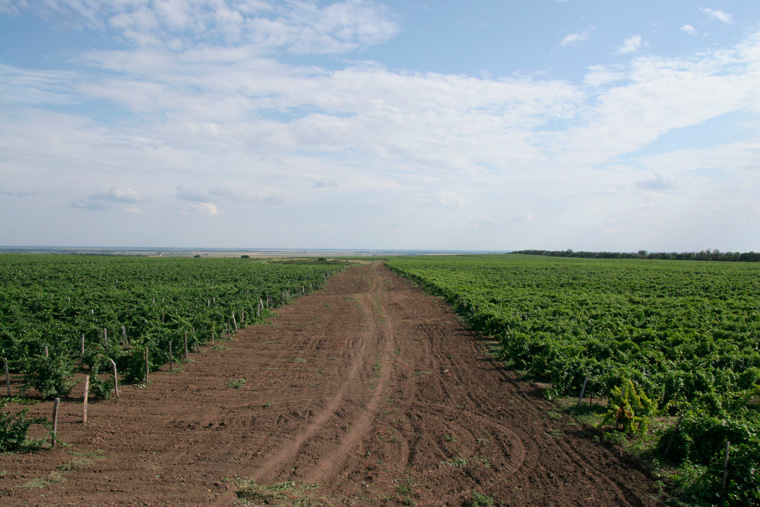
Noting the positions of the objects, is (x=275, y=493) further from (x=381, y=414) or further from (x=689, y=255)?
(x=689, y=255)

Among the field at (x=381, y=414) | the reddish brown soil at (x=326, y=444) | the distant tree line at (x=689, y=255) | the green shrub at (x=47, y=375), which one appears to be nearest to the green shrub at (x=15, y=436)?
the field at (x=381, y=414)

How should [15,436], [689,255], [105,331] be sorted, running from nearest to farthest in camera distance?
1. [15,436]
2. [105,331]
3. [689,255]

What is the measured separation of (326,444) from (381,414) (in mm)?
2097

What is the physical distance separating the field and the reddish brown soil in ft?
0.15

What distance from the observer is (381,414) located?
10617 millimetres

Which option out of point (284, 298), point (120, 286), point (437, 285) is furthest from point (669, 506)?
point (120, 286)

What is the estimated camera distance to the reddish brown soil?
7.02 metres

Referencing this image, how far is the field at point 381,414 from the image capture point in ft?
23.3

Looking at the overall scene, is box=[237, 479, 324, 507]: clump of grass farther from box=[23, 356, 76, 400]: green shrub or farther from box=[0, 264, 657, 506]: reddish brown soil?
box=[23, 356, 76, 400]: green shrub

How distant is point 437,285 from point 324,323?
57.9ft

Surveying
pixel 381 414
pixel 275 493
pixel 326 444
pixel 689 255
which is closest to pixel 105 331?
pixel 326 444

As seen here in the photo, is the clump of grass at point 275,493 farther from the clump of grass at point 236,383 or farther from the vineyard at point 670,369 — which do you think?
the vineyard at point 670,369

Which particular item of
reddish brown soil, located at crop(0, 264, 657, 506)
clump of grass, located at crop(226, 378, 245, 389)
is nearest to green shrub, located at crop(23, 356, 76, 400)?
reddish brown soil, located at crop(0, 264, 657, 506)

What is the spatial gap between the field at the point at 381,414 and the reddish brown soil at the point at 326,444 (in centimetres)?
5
